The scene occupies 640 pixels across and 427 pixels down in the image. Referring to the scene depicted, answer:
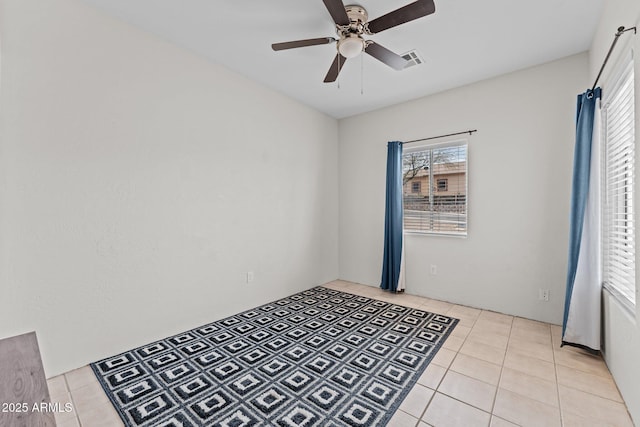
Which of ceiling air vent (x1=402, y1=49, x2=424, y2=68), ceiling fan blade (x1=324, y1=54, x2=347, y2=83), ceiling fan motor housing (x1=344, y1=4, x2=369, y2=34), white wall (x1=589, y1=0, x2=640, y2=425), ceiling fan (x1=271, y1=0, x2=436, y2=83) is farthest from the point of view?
ceiling air vent (x1=402, y1=49, x2=424, y2=68)

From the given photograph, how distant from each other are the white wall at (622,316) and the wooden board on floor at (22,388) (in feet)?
8.32

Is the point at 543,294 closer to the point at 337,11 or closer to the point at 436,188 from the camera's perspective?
the point at 436,188

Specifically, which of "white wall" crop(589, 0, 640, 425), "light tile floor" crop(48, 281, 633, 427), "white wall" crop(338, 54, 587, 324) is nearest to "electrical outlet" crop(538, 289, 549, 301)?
"white wall" crop(338, 54, 587, 324)

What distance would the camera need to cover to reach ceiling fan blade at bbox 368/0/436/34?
1.67 metres

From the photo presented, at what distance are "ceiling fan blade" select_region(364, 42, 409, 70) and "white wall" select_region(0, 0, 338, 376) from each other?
156 centimetres

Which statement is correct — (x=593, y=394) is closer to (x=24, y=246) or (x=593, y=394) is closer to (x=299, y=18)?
(x=299, y=18)

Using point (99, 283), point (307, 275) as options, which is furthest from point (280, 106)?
point (99, 283)

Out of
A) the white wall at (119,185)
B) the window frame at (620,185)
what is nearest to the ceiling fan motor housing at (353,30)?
the white wall at (119,185)

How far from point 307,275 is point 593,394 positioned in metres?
2.99

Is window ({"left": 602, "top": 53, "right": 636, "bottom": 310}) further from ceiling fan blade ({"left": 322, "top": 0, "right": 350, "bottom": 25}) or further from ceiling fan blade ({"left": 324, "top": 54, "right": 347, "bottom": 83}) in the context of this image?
ceiling fan blade ({"left": 324, "top": 54, "right": 347, "bottom": 83})

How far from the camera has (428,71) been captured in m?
3.04

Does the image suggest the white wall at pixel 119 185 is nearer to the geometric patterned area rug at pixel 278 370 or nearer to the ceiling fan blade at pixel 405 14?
the geometric patterned area rug at pixel 278 370

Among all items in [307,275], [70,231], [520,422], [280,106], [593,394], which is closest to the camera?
[520,422]

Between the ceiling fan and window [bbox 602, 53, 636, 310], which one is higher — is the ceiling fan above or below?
above
